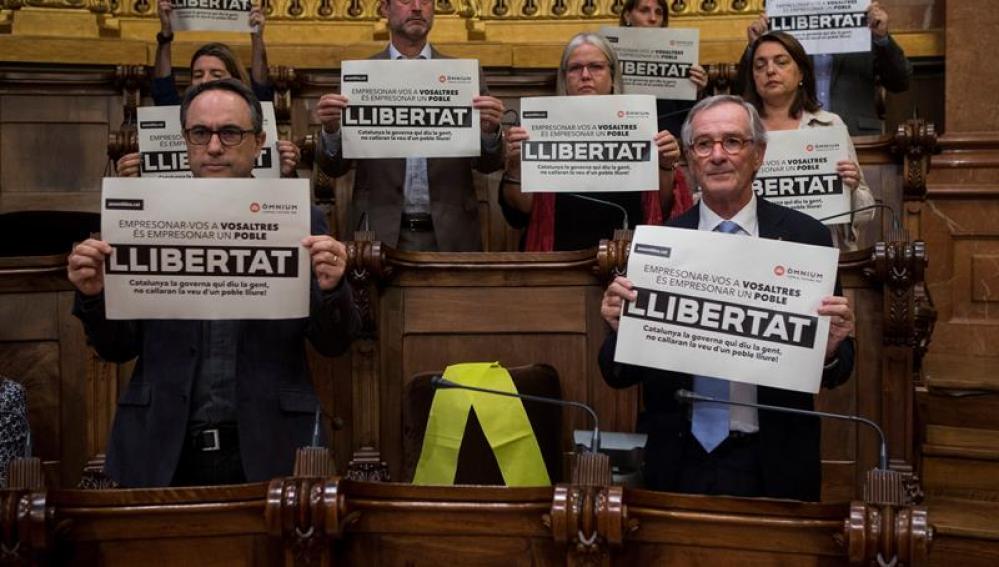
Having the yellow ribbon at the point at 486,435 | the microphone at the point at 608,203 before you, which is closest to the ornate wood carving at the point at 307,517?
the yellow ribbon at the point at 486,435

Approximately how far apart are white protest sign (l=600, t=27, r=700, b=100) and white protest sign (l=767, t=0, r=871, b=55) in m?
0.28

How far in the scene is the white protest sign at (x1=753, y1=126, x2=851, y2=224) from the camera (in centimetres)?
334

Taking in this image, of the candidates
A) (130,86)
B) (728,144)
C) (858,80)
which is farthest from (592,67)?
(130,86)

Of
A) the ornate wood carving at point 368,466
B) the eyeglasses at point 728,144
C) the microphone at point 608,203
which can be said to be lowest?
the ornate wood carving at point 368,466

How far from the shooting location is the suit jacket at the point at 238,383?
2.35 metres

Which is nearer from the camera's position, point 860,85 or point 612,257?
point 612,257

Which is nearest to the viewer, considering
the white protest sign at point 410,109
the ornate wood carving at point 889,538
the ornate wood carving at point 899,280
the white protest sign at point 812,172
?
the ornate wood carving at point 889,538

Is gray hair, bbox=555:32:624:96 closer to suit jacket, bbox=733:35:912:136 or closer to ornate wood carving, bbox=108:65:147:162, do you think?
suit jacket, bbox=733:35:912:136

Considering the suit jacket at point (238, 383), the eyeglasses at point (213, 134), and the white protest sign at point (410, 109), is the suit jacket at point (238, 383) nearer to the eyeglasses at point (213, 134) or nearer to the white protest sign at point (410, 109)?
the eyeglasses at point (213, 134)

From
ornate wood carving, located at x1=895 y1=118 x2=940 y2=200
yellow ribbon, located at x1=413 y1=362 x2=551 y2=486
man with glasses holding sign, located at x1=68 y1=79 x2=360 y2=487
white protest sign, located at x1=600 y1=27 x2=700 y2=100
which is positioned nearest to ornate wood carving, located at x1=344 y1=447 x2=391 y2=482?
yellow ribbon, located at x1=413 y1=362 x2=551 y2=486

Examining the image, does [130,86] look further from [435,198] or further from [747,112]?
[747,112]

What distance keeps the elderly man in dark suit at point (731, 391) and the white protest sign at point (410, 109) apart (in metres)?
1.10

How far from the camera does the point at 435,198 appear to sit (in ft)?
12.0

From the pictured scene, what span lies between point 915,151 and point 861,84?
1.50 feet
